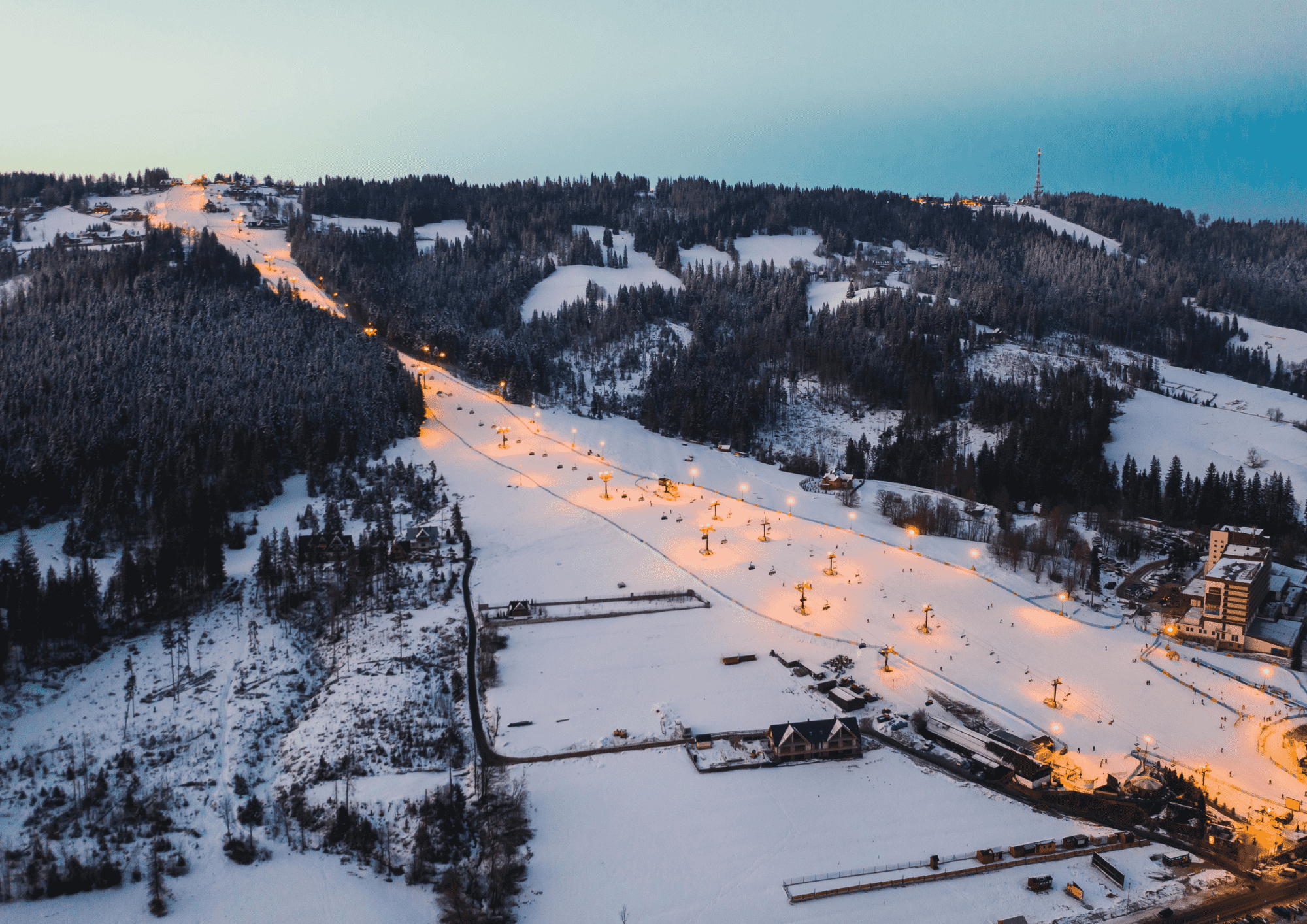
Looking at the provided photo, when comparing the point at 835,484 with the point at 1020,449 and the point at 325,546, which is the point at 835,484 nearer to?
the point at 1020,449

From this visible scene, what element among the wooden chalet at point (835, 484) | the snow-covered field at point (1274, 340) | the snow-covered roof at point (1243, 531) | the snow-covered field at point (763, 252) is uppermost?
the snow-covered field at point (763, 252)

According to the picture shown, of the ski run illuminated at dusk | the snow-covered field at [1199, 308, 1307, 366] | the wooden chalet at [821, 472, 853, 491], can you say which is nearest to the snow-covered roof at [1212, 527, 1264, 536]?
the ski run illuminated at dusk

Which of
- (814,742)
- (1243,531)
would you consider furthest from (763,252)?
(814,742)

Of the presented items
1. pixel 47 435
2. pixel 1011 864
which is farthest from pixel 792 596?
pixel 47 435

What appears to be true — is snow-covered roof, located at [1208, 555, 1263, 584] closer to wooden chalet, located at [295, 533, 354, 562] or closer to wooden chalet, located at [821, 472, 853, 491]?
wooden chalet, located at [821, 472, 853, 491]

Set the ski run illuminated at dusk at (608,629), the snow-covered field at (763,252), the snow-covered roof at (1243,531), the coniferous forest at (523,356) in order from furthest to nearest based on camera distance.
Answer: the snow-covered field at (763,252)
the coniferous forest at (523,356)
the snow-covered roof at (1243,531)
the ski run illuminated at dusk at (608,629)

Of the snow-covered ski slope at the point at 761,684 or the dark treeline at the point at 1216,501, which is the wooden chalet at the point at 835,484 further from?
the dark treeline at the point at 1216,501

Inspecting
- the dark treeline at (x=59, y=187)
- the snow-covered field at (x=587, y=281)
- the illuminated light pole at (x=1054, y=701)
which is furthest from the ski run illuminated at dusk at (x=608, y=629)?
the dark treeline at (x=59, y=187)

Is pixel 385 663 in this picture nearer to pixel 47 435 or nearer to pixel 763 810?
pixel 763 810
